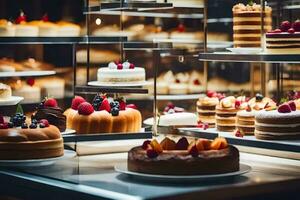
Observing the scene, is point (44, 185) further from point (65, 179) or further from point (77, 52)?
point (77, 52)

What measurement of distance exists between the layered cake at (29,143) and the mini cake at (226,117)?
123 cm

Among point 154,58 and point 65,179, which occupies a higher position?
point 154,58

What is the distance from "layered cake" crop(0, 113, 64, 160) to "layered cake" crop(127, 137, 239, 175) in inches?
23.7

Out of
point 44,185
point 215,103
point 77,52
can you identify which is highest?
point 77,52

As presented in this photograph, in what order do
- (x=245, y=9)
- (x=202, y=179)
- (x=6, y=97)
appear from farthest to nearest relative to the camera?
(x=6, y=97), (x=245, y=9), (x=202, y=179)

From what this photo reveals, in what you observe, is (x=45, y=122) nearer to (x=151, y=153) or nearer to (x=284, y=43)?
(x=151, y=153)

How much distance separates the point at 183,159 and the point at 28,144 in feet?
3.17

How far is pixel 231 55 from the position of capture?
4684 millimetres

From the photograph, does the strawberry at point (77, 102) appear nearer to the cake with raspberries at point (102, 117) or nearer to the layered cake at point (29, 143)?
the cake with raspberries at point (102, 117)

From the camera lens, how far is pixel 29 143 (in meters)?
4.12

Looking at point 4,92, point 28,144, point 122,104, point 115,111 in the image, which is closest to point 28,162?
point 28,144

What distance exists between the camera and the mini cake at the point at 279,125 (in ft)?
14.6

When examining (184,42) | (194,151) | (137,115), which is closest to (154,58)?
(137,115)

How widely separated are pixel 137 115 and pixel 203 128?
57cm
